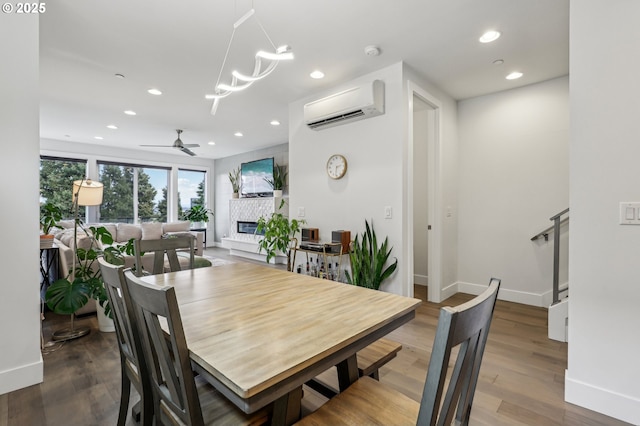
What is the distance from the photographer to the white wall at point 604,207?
1625mm

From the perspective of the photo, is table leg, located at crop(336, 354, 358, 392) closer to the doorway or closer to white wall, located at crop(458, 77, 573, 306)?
the doorway

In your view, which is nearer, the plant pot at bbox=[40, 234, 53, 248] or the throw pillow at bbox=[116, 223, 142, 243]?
the plant pot at bbox=[40, 234, 53, 248]

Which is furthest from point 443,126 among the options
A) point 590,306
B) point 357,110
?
point 590,306

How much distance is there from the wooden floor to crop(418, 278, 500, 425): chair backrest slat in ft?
3.85

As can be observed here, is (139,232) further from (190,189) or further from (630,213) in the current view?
(630,213)

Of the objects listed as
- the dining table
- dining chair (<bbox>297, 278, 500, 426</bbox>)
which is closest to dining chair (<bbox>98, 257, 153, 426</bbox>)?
the dining table

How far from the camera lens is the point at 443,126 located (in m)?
3.80

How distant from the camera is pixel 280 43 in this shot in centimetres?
269

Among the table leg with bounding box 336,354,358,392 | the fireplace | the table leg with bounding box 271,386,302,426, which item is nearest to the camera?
the table leg with bounding box 271,386,302,426

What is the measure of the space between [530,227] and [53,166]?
8742mm

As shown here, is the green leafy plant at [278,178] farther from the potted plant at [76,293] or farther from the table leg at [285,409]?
the table leg at [285,409]

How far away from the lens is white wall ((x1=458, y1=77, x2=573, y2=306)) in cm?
344

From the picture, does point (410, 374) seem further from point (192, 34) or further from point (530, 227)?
point (192, 34)

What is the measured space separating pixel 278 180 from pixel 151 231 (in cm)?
311
